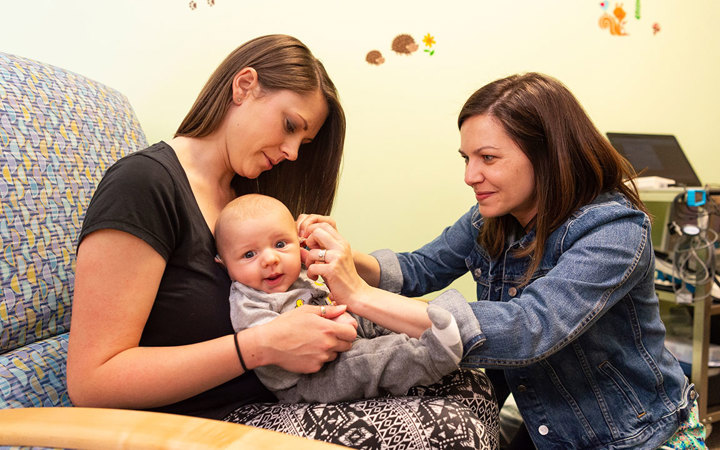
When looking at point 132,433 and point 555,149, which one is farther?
point 555,149

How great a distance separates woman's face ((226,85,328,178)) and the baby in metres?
0.10

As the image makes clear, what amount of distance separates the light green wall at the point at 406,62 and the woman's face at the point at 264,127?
0.66 m

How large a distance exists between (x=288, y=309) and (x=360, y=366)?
192mm

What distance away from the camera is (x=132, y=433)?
67 centimetres

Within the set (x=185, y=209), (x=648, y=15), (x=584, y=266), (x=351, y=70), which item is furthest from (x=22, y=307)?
(x=648, y=15)

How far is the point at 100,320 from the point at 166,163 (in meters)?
0.32

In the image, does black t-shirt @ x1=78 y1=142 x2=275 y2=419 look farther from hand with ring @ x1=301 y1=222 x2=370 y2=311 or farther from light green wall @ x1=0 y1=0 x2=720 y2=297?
light green wall @ x1=0 y1=0 x2=720 y2=297

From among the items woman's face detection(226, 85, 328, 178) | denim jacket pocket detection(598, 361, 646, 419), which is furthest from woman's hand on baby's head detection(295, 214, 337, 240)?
denim jacket pocket detection(598, 361, 646, 419)

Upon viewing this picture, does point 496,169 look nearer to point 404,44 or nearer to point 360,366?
point 360,366

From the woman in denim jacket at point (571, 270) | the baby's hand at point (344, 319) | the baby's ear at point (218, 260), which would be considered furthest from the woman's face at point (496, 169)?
the baby's ear at point (218, 260)

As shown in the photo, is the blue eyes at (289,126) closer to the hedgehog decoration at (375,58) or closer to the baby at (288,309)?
the baby at (288,309)

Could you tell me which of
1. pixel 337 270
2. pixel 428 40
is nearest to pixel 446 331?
pixel 337 270

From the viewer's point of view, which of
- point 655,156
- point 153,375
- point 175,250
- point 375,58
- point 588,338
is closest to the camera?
point 153,375

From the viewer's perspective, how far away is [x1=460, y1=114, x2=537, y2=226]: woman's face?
1.15 metres
